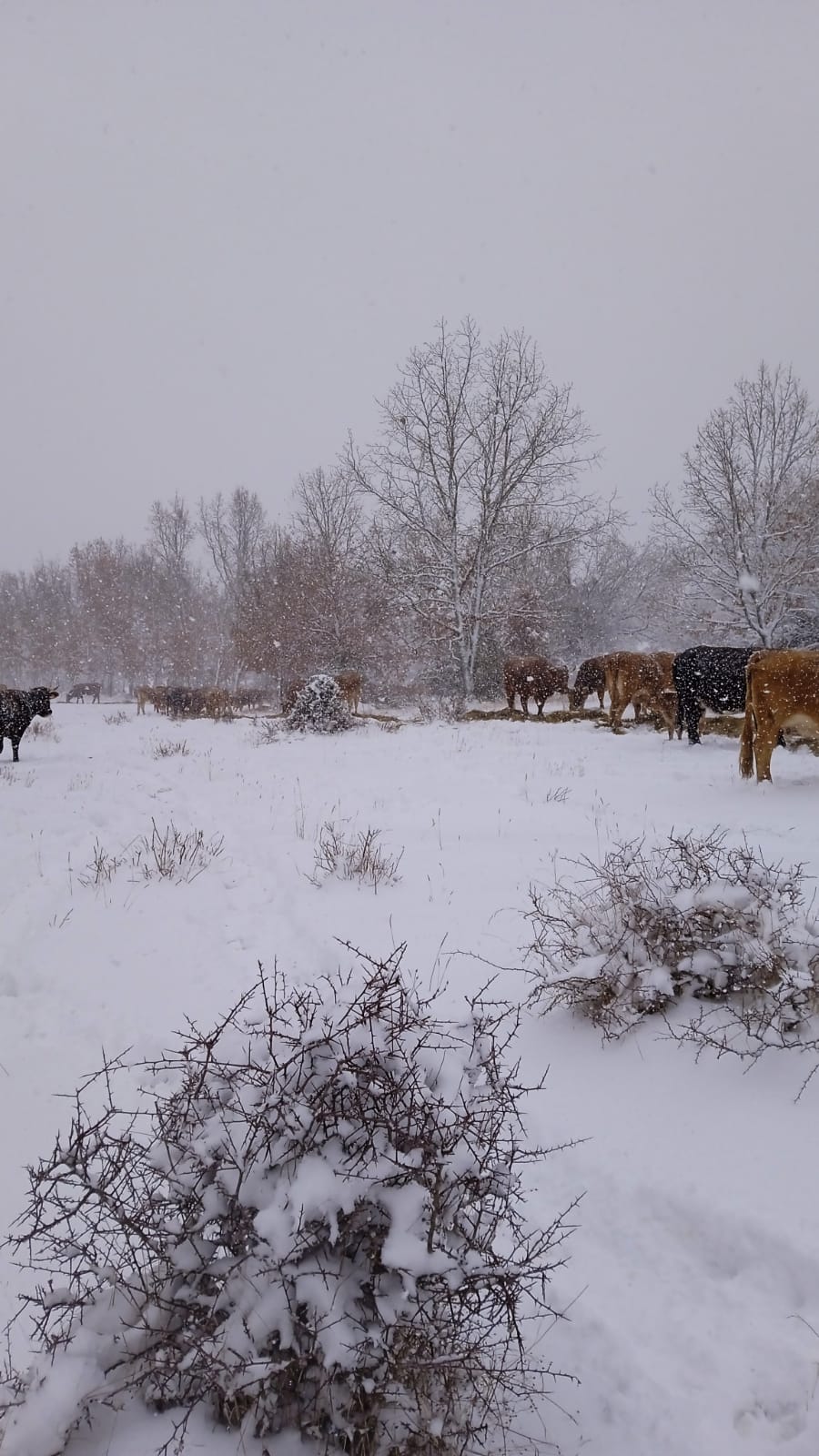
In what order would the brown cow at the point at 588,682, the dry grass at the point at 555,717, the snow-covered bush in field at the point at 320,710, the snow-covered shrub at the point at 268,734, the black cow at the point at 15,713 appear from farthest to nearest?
the brown cow at the point at 588,682, the dry grass at the point at 555,717, the snow-covered bush in field at the point at 320,710, the snow-covered shrub at the point at 268,734, the black cow at the point at 15,713

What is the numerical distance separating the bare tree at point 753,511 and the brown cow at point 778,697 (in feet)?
43.0

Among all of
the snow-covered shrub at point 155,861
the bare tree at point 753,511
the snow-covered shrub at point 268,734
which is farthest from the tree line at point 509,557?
the snow-covered shrub at point 155,861

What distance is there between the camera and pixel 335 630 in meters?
28.1

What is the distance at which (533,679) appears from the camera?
1988 cm

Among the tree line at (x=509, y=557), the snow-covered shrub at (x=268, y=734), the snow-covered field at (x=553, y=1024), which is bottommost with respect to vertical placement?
the snow-covered field at (x=553, y=1024)

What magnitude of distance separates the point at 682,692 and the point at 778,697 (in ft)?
13.7

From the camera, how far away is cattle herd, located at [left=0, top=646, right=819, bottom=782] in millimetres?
7180

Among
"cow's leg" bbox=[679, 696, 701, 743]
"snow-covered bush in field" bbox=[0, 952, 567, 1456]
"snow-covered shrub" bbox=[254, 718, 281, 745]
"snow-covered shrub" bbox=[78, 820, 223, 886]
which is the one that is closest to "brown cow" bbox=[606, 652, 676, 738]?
"cow's leg" bbox=[679, 696, 701, 743]

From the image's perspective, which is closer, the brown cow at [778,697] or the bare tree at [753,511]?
the brown cow at [778,697]

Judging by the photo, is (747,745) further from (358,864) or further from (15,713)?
(15,713)

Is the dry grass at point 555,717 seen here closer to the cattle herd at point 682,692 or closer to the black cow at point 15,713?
the cattle herd at point 682,692

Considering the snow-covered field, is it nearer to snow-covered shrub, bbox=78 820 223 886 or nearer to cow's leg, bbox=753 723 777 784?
snow-covered shrub, bbox=78 820 223 886

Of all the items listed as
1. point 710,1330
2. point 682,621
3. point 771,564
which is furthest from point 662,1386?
point 682,621

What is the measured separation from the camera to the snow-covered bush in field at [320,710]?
15578 millimetres
